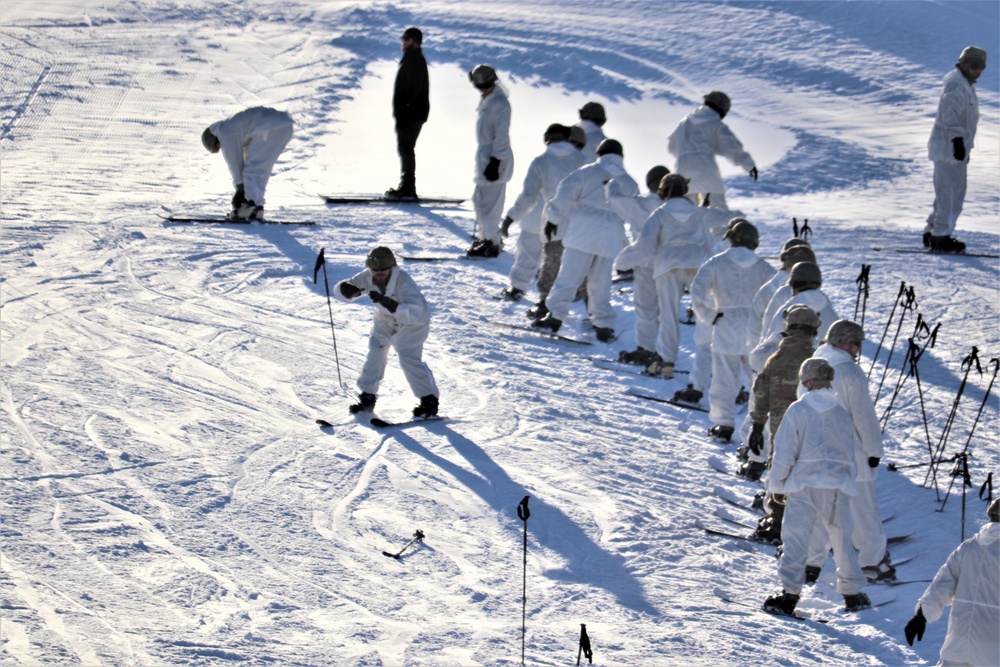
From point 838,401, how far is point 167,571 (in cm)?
387

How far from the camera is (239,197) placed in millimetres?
15773

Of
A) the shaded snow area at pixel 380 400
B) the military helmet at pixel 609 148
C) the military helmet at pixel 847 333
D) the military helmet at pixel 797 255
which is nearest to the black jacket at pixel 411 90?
the shaded snow area at pixel 380 400

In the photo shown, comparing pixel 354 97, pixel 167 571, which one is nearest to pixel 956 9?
pixel 354 97

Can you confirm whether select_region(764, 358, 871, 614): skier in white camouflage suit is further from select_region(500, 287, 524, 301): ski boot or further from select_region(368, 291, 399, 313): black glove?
select_region(500, 287, 524, 301): ski boot

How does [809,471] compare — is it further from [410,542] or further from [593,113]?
[593,113]

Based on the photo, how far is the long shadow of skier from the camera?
324 inches

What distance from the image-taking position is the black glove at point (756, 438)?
9.63m

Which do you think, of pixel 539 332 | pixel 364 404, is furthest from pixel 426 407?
pixel 539 332

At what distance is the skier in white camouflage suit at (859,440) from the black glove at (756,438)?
917 mm

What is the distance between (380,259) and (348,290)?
1.05 ft

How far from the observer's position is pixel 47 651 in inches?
263

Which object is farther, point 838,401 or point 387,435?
point 387,435

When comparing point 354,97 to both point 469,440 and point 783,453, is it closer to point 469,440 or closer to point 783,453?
point 469,440

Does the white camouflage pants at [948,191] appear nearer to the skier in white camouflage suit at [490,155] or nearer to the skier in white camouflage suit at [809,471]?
the skier in white camouflage suit at [490,155]
